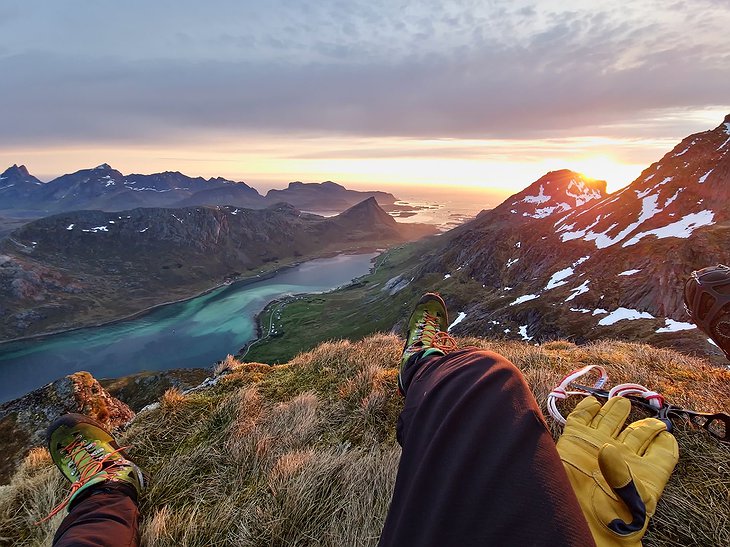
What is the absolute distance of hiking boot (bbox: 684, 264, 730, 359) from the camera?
14.3ft

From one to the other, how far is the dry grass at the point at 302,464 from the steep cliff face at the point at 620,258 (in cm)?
3355

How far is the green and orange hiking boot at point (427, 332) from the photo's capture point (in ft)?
14.9

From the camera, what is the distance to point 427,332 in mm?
5301

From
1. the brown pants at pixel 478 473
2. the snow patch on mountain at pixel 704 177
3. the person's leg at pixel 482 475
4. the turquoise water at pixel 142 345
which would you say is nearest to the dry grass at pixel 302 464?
the brown pants at pixel 478 473

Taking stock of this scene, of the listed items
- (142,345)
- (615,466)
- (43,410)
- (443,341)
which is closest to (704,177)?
(443,341)

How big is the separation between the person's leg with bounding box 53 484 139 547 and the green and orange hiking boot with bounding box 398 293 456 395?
2.79 meters

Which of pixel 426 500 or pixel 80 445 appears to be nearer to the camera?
pixel 426 500

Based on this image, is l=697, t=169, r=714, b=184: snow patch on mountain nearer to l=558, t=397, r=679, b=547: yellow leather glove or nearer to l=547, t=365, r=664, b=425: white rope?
l=547, t=365, r=664, b=425: white rope

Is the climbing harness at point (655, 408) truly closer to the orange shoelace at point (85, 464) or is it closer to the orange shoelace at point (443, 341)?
the orange shoelace at point (443, 341)

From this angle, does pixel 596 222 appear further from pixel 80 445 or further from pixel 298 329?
pixel 80 445

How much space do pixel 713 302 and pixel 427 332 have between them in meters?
3.52

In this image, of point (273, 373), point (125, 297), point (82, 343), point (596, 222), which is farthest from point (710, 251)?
point (125, 297)

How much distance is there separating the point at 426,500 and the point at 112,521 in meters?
2.82

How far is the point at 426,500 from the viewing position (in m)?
1.93
